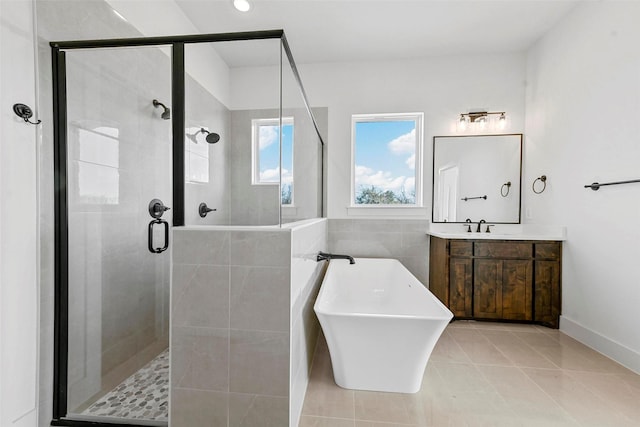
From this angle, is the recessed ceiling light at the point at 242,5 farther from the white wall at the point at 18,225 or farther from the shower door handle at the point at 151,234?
the shower door handle at the point at 151,234

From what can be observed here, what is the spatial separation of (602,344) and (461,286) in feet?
3.18

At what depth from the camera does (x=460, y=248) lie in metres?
2.57

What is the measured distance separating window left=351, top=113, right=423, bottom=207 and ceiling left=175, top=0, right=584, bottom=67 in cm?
71

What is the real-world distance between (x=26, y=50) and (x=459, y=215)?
11.1ft

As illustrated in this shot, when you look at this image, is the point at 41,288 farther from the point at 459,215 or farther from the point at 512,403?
the point at 459,215

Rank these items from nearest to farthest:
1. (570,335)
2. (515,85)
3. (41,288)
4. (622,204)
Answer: (41,288), (622,204), (570,335), (515,85)

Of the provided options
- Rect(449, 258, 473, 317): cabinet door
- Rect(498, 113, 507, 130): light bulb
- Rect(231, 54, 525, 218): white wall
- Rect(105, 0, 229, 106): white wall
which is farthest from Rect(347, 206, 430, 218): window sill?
Rect(105, 0, 229, 106): white wall

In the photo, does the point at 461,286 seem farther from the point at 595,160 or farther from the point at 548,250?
the point at 595,160

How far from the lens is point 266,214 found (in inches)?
53.1

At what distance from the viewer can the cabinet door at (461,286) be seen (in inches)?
101

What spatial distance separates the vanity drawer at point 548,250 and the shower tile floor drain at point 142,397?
9.90 feet

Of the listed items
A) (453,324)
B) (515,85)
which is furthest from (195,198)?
(515,85)

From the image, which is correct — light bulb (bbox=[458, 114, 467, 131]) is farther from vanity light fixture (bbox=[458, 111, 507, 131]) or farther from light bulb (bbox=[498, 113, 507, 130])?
light bulb (bbox=[498, 113, 507, 130])

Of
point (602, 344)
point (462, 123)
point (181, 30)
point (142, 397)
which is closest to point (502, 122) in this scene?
point (462, 123)
